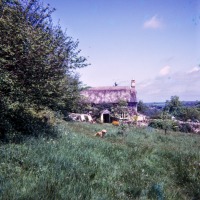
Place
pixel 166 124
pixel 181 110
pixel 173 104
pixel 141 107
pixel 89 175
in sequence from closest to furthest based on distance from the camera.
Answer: pixel 89 175
pixel 166 124
pixel 181 110
pixel 173 104
pixel 141 107

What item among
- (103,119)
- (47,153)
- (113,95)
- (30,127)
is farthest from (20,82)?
(113,95)

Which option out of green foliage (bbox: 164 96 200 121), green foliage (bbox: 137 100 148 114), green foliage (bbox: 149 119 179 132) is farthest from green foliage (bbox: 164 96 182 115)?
green foliage (bbox: 149 119 179 132)

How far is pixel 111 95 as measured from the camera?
1898 inches

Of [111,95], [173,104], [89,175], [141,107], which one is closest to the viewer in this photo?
[89,175]

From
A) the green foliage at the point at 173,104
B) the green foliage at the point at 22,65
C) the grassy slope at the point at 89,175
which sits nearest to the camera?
the grassy slope at the point at 89,175

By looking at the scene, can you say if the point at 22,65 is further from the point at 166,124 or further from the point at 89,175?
the point at 166,124

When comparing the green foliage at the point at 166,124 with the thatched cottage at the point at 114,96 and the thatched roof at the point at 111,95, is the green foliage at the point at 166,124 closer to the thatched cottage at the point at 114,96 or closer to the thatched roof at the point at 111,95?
the thatched cottage at the point at 114,96

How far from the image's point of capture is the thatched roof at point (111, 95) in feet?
154

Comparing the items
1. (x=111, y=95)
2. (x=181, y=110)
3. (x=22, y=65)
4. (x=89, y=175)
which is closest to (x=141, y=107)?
(x=181, y=110)

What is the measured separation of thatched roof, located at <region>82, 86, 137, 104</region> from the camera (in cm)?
4703

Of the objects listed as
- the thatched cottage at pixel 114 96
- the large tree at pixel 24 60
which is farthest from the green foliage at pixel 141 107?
the large tree at pixel 24 60

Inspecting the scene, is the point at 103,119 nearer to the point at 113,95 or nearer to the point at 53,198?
the point at 113,95

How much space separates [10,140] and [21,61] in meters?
3.80

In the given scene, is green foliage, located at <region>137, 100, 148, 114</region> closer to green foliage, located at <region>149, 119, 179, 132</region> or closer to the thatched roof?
the thatched roof
